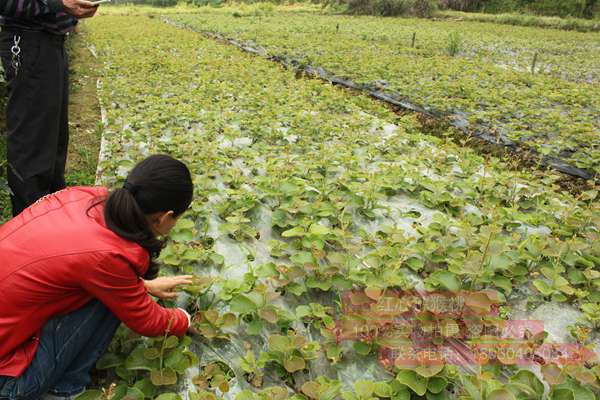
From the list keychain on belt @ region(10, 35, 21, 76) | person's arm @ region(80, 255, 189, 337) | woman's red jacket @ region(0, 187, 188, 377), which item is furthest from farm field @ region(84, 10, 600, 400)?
keychain on belt @ region(10, 35, 21, 76)

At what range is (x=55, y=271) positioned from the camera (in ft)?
5.10

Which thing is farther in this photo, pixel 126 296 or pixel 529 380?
pixel 529 380

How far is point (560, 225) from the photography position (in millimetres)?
3148

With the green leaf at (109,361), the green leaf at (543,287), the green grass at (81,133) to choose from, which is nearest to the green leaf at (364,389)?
the green leaf at (109,361)

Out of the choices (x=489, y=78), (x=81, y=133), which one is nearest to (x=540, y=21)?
(x=489, y=78)

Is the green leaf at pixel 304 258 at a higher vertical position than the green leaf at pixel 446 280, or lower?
higher

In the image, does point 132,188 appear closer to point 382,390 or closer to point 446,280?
point 382,390

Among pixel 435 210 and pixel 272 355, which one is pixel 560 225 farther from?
pixel 272 355

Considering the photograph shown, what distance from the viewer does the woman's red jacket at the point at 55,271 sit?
155cm

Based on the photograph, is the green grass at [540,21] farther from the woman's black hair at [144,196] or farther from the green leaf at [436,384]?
the woman's black hair at [144,196]

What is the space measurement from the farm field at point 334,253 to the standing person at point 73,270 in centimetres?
23

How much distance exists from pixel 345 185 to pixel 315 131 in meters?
1.64

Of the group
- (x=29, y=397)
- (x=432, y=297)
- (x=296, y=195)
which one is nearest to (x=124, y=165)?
(x=296, y=195)

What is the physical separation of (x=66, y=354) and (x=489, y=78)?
825 cm
